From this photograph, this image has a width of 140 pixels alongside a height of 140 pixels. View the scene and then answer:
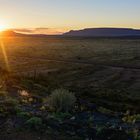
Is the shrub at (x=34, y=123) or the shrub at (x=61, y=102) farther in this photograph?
the shrub at (x=61, y=102)

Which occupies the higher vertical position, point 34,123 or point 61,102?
point 34,123

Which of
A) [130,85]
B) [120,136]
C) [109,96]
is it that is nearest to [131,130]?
[120,136]

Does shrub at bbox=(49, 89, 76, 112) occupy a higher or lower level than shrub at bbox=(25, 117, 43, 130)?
lower

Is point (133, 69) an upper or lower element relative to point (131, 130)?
lower

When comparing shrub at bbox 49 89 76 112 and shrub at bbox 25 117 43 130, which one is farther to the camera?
shrub at bbox 49 89 76 112

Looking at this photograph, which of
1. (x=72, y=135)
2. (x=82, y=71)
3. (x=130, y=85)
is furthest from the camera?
(x=82, y=71)

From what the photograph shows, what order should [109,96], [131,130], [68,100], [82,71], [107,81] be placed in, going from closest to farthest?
[131,130] → [68,100] → [109,96] → [107,81] → [82,71]

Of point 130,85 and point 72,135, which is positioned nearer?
point 72,135

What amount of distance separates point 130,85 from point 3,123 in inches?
865

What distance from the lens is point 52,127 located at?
1052 cm

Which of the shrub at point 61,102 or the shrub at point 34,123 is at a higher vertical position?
the shrub at point 34,123

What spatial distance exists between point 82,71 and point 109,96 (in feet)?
47.0

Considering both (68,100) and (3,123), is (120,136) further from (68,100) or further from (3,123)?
(68,100)

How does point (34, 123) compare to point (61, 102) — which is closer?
point (34, 123)
